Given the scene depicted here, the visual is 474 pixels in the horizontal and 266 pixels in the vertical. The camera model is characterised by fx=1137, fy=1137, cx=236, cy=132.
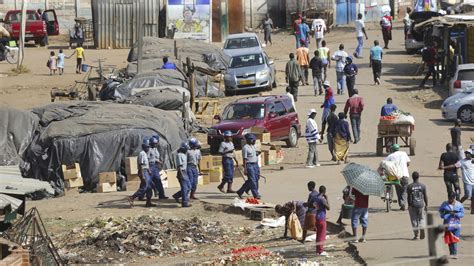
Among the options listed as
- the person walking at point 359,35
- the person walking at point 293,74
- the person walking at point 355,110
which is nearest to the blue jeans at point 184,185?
the person walking at point 355,110

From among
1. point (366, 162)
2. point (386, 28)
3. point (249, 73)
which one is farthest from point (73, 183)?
point (386, 28)

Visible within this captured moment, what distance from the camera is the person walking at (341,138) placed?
26.9 meters

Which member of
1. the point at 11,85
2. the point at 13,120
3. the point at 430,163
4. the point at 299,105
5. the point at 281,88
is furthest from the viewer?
the point at 11,85

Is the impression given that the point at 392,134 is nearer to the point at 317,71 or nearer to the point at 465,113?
the point at 465,113

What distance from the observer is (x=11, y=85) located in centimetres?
4616

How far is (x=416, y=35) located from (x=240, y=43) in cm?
822

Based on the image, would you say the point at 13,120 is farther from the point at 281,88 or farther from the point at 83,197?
the point at 281,88

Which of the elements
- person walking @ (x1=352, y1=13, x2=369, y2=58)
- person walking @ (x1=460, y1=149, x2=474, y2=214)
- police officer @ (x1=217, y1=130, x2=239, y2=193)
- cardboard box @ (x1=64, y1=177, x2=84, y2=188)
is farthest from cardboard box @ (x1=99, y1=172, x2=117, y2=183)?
person walking @ (x1=352, y1=13, x2=369, y2=58)

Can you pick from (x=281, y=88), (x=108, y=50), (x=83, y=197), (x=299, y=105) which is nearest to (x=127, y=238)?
(x=83, y=197)

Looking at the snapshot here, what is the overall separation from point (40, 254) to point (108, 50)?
1451 inches

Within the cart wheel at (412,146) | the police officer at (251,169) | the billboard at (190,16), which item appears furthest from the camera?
the billboard at (190,16)

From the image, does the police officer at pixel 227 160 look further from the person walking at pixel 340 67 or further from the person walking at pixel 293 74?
the person walking at pixel 340 67

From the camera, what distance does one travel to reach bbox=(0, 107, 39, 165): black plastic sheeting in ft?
93.0

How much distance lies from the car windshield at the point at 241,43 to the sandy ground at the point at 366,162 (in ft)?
6.31
